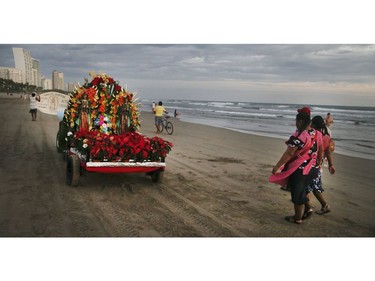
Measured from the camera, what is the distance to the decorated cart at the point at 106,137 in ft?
20.2

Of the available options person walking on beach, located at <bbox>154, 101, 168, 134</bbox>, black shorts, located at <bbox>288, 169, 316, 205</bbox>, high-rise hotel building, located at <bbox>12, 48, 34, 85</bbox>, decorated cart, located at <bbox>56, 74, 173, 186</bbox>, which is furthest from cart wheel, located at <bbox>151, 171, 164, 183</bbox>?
person walking on beach, located at <bbox>154, 101, 168, 134</bbox>

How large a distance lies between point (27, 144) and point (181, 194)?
276 inches

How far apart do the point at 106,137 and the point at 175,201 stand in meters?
1.83

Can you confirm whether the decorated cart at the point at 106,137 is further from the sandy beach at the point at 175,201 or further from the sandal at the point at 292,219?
the sandal at the point at 292,219

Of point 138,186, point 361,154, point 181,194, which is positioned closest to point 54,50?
point 138,186

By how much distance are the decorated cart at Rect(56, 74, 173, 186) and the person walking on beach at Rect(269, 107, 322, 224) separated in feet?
8.09

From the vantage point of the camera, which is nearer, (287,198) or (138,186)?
(287,198)

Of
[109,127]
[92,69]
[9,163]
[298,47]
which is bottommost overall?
[9,163]

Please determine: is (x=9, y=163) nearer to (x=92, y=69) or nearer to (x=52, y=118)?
(x=92, y=69)

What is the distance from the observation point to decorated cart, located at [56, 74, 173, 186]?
243 inches

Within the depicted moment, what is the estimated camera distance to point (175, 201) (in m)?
5.96

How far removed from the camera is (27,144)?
11.0 meters

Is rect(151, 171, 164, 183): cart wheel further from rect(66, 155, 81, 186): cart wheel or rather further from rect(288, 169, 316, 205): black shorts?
rect(288, 169, 316, 205): black shorts

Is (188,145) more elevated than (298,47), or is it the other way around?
(298,47)
